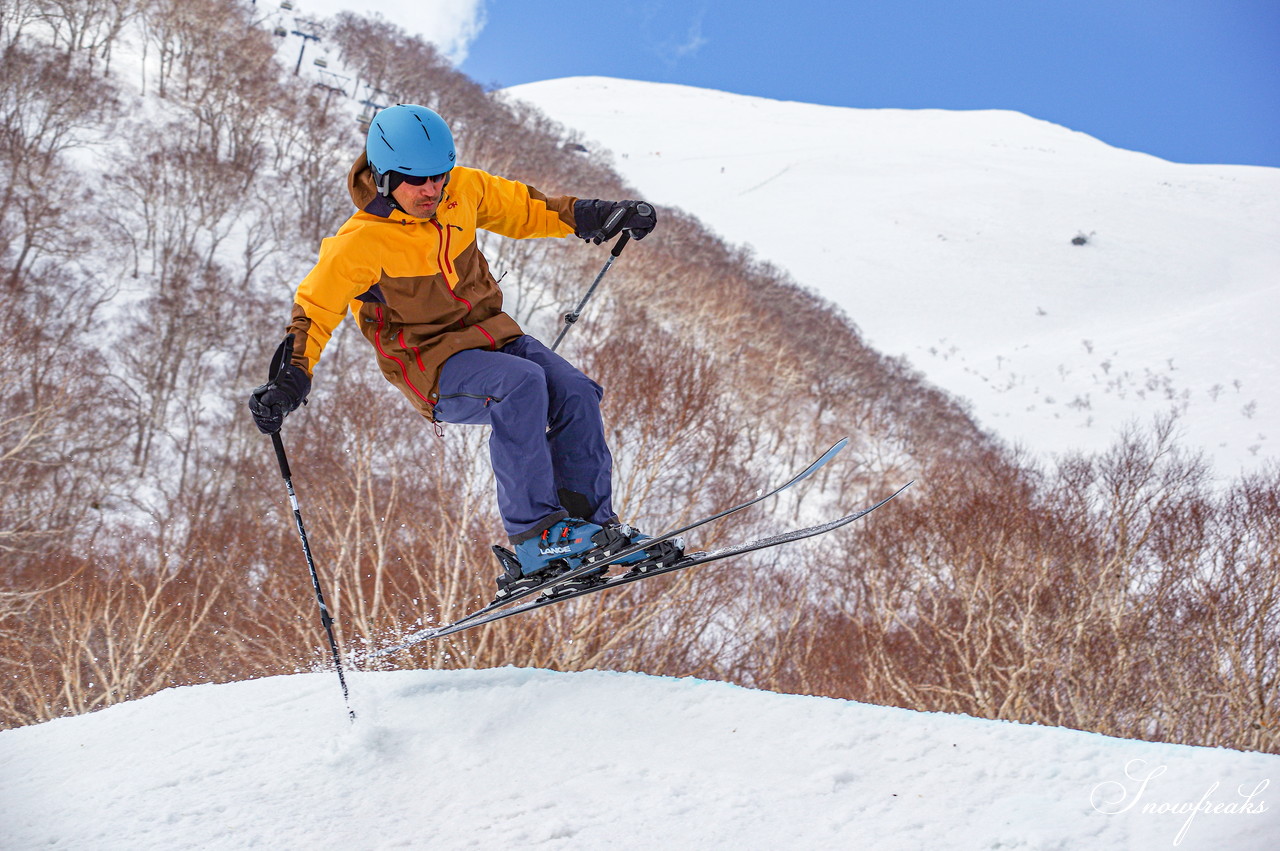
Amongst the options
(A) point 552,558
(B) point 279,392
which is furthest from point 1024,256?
(B) point 279,392

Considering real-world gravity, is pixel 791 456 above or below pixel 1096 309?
below

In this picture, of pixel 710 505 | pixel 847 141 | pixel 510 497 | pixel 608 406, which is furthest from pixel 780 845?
pixel 847 141

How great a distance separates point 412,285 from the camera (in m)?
3.42

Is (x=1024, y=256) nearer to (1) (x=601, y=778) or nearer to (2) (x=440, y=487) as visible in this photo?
(2) (x=440, y=487)

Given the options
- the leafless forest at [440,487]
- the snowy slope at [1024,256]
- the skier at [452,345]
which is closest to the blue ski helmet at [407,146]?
the skier at [452,345]

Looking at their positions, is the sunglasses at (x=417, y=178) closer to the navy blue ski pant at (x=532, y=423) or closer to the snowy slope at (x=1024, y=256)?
the navy blue ski pant at (x=532, y=423)

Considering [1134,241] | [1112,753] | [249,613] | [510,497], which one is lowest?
[249,613]

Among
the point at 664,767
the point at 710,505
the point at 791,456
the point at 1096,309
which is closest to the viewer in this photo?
the point at 664,767

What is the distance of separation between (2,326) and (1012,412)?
41.1 m

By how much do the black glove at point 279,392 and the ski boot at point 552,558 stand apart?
1.11 m

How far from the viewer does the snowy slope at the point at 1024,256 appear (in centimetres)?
3825

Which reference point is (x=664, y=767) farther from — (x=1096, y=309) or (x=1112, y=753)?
(x=1096, y=309)

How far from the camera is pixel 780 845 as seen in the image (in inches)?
104

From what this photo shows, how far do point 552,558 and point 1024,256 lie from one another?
197ft
